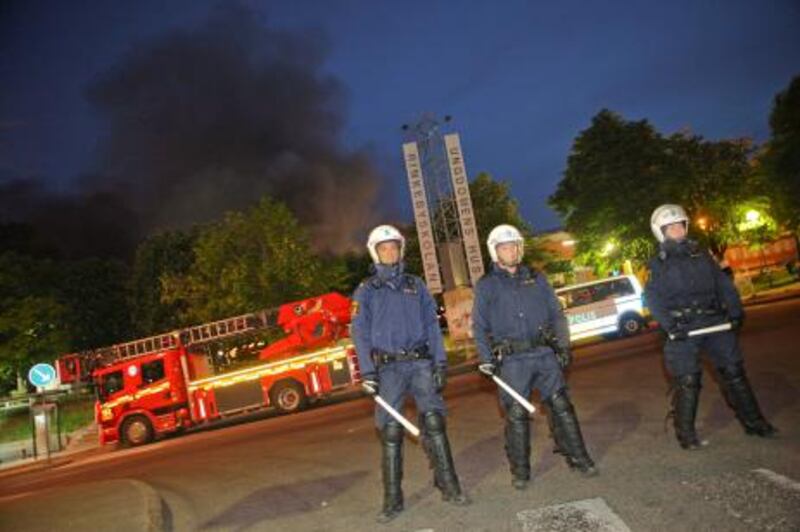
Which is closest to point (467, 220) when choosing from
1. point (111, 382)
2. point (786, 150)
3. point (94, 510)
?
point (111, 382)

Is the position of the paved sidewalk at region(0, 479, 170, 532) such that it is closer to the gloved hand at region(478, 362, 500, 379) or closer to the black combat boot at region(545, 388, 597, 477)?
the gloved hand at region(478, 362, 500, 379)

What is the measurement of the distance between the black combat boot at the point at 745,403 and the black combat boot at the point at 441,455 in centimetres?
252

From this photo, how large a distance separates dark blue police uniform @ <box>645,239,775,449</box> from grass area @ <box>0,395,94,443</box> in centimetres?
2460

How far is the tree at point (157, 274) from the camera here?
44375 mm

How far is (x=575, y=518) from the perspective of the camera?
4.43 meters

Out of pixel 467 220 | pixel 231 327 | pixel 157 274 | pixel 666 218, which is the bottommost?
pixel 666 218

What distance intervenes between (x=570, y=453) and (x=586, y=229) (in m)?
29.7

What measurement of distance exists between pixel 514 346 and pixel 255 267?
99.4 ft

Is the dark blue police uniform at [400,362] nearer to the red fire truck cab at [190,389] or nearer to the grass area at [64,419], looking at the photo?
the red fire truck cab at [190,389]

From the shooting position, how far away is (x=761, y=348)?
1122 cm

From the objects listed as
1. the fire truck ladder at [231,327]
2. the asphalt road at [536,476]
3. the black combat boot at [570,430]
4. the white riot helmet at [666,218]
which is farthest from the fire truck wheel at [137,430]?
the white riot helmet at [666,218]

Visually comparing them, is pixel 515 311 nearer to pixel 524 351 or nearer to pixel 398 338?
pixel 524 351

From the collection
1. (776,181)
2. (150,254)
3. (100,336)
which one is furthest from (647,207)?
(100,336)

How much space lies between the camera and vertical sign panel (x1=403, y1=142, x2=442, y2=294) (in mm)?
A: 25781
